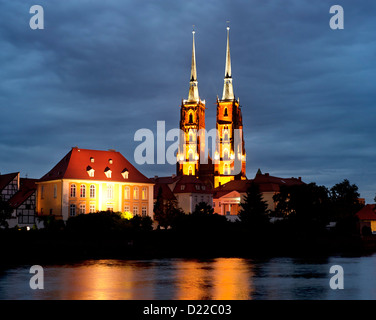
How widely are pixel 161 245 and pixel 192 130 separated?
11393cm

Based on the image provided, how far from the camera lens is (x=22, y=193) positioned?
3524 inches

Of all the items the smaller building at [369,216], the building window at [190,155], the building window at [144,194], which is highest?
the building window at [190,155]

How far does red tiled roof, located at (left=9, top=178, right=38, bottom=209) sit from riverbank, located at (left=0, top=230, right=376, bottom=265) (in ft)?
83.4

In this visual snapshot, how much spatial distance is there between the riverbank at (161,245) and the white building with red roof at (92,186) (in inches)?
712

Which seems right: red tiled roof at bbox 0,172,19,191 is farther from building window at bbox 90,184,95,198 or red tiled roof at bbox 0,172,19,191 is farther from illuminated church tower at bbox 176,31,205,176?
illuminated church tower at bbox 176,31,205,176

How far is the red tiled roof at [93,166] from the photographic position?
84.2m

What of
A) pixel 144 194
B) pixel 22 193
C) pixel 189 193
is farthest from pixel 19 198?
pixel 189 193

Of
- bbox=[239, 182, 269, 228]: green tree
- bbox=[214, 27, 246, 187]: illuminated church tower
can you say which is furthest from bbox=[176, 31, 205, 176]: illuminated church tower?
bbox=[239, 182, 269, 228]: green tree

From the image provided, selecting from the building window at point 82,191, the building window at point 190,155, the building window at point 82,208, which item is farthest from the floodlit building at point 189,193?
the building window at point 190,155

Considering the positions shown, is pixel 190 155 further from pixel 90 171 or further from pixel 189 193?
pixel 90 171

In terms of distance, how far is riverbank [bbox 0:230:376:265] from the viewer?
55.3m

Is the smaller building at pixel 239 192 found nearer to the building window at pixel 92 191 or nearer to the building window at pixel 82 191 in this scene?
the building window at pixel 92 191
